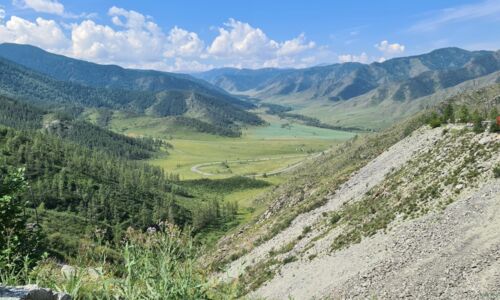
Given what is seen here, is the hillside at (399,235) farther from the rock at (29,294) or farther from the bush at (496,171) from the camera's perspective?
the rock at (29,294)

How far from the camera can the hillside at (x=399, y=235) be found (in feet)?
104

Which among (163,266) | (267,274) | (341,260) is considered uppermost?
(163,266)

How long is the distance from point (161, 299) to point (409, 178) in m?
53.5

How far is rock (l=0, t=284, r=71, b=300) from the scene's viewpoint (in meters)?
9.09

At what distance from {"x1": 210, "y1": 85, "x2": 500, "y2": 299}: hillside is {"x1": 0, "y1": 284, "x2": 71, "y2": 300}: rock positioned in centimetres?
1024

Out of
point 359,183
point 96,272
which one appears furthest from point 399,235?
point 96,272

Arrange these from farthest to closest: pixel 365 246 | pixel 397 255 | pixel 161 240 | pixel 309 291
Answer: pixel 365 246
pixel 309 291
pixel 397 255
pixel 161 240

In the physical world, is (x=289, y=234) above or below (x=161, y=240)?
below

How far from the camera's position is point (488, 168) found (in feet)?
145

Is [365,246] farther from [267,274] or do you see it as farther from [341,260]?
[267,274]

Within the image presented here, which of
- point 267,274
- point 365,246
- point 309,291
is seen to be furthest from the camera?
point 267,274

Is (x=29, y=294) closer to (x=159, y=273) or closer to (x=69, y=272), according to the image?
(x=159, y=273)

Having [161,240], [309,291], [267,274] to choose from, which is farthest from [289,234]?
[161,240]

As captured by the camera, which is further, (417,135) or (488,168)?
(417,135)
